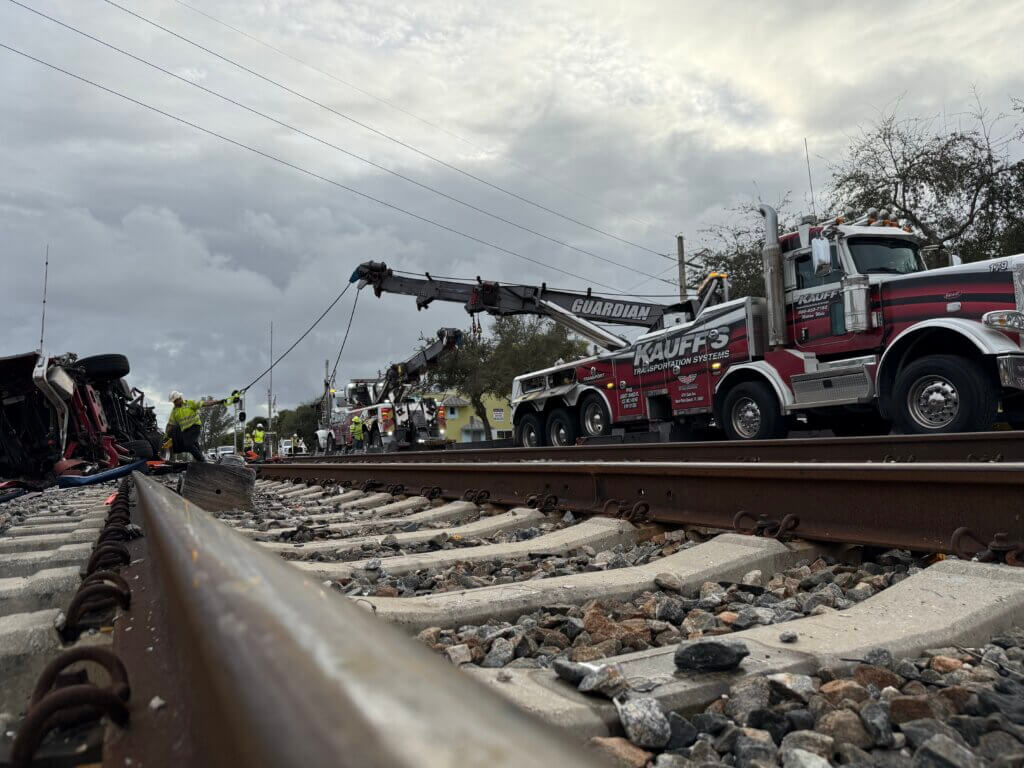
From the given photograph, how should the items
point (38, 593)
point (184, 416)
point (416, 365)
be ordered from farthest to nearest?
point (416, 365), point (184, 416), point (38, 593)

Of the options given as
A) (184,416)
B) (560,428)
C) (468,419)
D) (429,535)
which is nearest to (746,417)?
(560,428)

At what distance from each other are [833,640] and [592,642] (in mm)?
632

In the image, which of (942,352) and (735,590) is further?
(942,352)

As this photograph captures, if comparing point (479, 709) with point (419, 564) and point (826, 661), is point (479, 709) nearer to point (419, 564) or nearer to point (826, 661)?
point (826, 661)

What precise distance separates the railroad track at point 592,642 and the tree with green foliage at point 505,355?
40306 millimetres

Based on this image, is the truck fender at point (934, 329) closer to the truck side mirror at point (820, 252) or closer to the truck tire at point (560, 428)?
the truck side mirror at point (820, 252)

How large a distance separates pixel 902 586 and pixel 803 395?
7564 mm

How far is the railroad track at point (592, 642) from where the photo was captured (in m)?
0.55

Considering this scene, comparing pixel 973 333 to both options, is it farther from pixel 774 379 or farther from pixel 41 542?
pixel 41 542

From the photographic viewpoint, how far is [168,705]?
118 centimetres

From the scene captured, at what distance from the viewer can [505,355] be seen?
148ft

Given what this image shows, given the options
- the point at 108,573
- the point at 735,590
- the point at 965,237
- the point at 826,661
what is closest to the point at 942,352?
the point at 735,590

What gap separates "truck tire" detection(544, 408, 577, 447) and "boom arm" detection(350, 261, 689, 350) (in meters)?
2.80

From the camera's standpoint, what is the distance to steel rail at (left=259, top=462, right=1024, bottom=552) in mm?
2992
